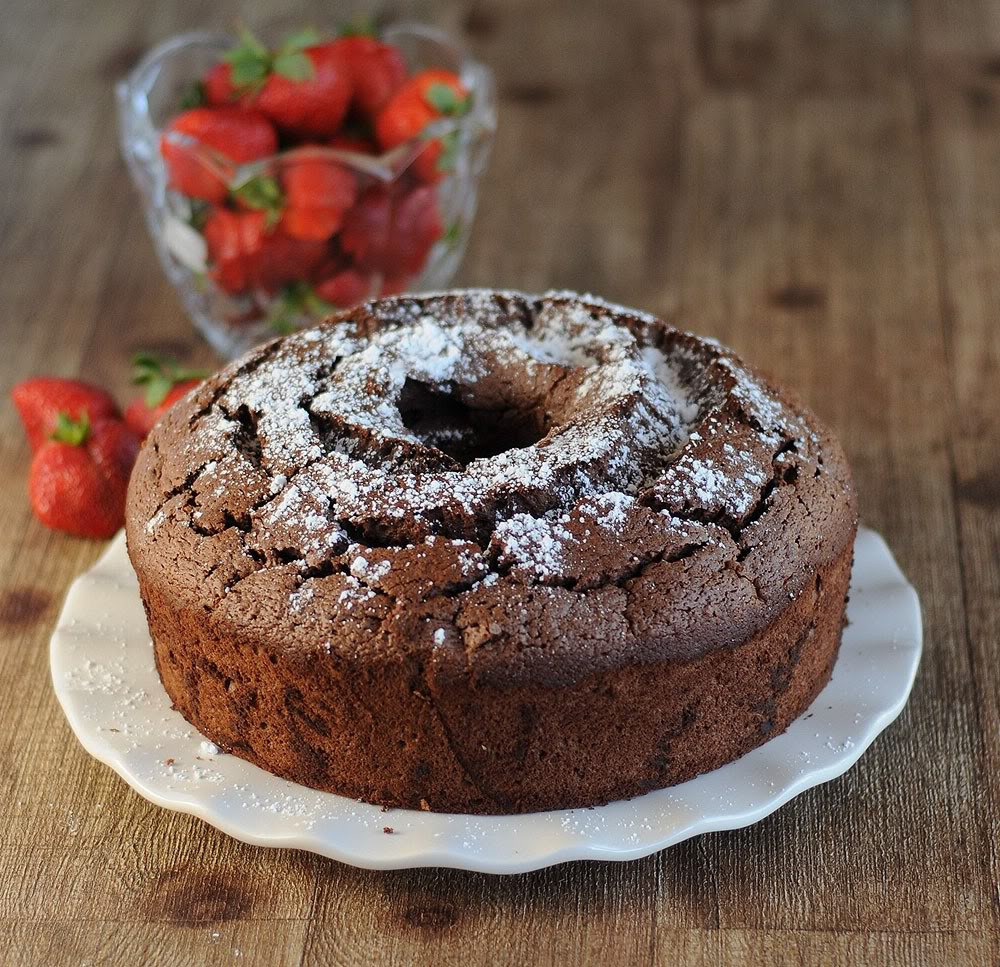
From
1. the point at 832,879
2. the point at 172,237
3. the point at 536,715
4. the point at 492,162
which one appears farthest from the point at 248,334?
the point at 832,879

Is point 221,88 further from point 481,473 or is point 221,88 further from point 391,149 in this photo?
point 481,473

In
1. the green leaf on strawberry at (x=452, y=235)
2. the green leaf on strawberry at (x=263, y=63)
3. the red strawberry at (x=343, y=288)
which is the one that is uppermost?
the green leaf on strawberry at (x=263, y=63)

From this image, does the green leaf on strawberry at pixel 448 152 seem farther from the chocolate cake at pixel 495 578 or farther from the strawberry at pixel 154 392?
the chocolate cake at pixel 495 578

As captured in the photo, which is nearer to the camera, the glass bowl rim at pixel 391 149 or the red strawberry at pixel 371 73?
the glass bowl rim at pixel 391 149

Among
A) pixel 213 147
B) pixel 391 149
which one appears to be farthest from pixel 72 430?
pixel 391 149

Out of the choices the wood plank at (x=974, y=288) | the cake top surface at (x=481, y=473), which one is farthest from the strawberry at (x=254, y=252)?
the wood plank at (x=974, y=288)

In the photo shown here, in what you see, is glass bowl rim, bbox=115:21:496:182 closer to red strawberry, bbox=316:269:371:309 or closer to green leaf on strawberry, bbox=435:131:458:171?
green leaf on strawberry, bbox=435:131:458:171

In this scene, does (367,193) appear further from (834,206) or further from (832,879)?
(832,879)
